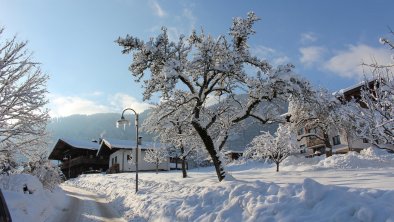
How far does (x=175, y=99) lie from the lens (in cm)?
2119

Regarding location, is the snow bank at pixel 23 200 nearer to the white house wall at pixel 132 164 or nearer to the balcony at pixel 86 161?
the white house wall at pixel 132 164

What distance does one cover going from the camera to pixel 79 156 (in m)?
75.9

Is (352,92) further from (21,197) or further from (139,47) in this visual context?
(21,197)

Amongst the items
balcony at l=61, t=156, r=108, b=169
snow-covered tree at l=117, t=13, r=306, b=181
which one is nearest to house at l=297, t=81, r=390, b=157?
snow-covered tree at l=117, t=13, r=306, b=181

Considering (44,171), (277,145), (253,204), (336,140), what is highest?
(336,140)

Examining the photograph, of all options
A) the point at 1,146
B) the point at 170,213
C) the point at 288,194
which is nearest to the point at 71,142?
the point at 1,146

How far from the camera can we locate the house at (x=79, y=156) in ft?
236

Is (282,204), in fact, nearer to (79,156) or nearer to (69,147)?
(69,147)

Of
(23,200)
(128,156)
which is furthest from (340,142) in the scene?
(23,200)

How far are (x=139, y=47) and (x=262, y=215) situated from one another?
41.6ft

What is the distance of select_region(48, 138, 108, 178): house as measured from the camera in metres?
71.9

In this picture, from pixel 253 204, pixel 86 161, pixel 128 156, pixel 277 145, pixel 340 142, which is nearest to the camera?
pixel 253 204

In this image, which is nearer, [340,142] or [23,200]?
[23,200]

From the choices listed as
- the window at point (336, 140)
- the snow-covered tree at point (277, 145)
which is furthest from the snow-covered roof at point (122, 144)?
the snow-covered tree at point (277, 145)
